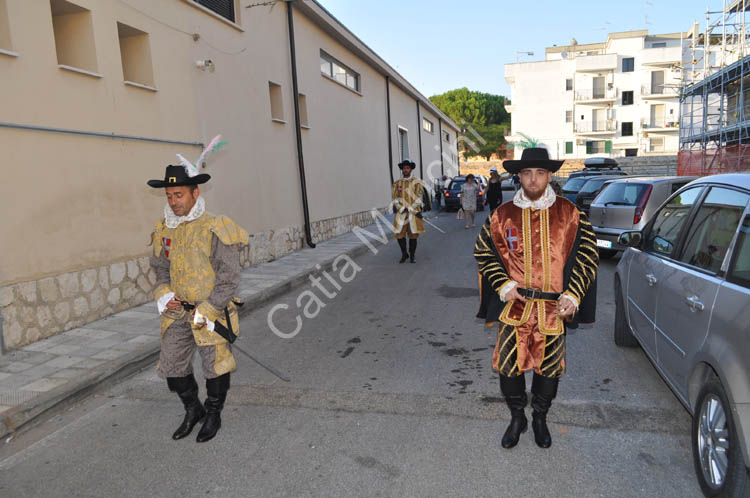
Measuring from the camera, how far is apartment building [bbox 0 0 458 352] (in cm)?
572

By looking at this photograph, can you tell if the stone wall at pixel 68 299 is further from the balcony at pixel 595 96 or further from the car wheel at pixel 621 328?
the balcony at pixel 595 96

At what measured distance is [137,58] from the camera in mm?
7895

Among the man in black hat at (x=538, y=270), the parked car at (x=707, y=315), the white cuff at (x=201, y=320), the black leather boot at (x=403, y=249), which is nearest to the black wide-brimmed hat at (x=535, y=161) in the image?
the man in black hat at (x=538, y=270)

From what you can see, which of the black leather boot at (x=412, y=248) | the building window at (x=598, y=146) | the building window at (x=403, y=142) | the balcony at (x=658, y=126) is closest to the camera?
the black leather boot at (x=412, y=248)

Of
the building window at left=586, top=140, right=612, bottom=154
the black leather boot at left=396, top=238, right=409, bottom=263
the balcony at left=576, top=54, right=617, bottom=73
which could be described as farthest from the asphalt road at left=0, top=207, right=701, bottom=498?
the balcony at left=576, top=54, right=617, bottom=73

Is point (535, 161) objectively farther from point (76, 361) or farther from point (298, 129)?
point (298, 129)

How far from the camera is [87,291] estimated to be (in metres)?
6.48

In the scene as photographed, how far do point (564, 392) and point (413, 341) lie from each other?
6.08 ft

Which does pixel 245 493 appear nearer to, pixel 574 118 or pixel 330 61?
pixel 330 61

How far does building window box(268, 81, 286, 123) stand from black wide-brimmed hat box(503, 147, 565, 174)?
9.73 m

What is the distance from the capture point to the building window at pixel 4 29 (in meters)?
5.55

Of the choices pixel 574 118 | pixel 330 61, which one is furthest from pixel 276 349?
pixel 574 118

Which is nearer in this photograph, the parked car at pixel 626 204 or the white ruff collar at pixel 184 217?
the white ruff collar at pixel 184 217

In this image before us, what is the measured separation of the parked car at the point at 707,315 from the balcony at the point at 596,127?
53.6 metres
